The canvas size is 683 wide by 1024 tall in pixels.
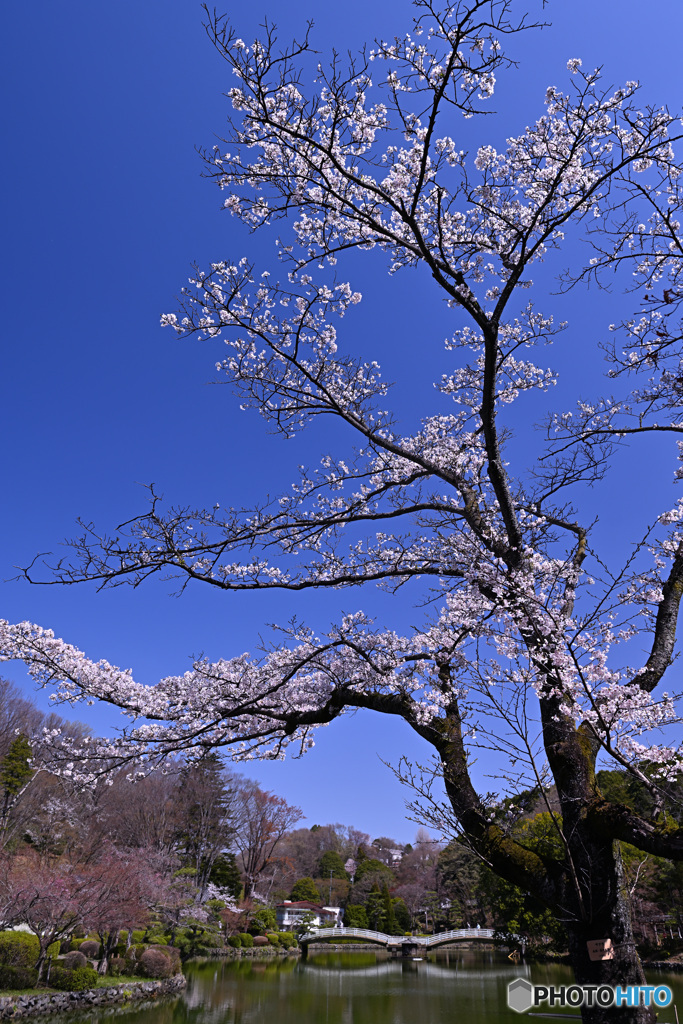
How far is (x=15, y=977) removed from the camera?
11.0 metres

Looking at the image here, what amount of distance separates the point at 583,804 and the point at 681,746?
3.07 ft

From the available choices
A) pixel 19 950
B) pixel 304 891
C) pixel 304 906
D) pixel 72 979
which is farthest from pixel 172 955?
pixel 304 891

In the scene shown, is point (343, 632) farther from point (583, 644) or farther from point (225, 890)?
point (225, 890)

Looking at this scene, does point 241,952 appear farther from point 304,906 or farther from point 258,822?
point 304,906

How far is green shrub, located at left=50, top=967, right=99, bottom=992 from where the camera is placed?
38.5ft

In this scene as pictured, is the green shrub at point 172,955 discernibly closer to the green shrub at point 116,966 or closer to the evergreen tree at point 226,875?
the green shrub at point 116,966

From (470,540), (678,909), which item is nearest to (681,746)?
(470,540)

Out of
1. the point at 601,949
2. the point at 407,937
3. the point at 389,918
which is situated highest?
the point at 601,949

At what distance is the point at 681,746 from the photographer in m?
4.16

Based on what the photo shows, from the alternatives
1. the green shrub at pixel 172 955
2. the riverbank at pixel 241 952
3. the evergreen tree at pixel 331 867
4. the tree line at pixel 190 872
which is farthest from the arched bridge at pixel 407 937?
the green shrub at pixel 172 955

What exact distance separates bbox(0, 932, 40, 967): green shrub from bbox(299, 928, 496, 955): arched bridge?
2129 centimetres

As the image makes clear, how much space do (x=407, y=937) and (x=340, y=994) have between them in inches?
649

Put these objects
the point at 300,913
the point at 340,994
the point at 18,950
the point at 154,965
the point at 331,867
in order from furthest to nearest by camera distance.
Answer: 1. the point at 331,867
2. the point at 300,913
3. the point at 340,994
4. the point at 154,965
5. the point at 18,950

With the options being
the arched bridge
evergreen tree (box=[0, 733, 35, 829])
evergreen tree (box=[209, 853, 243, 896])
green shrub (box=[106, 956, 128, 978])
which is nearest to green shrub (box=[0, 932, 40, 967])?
green shrub (box=[106, 956, 128, 978])
